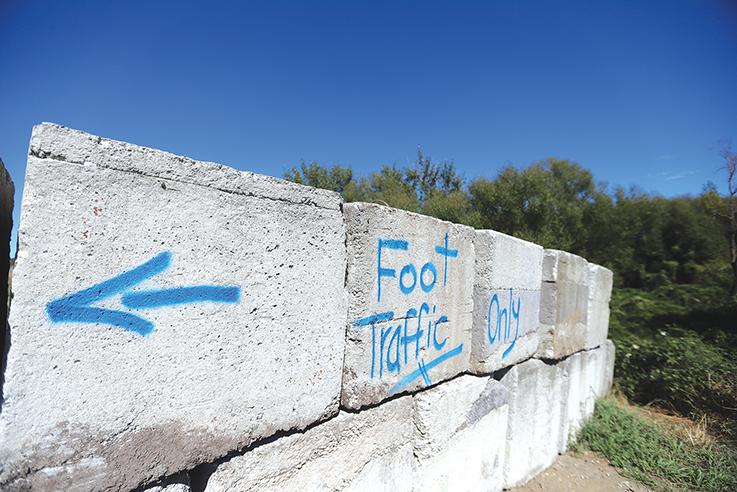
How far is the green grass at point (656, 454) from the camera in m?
3.49

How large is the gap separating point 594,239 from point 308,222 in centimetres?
1994

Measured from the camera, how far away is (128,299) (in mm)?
1114

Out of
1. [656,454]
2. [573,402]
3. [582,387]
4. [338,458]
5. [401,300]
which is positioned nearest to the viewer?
[338,458]

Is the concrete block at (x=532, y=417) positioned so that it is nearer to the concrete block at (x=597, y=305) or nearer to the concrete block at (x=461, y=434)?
the concrete block at (x=461, y=434)

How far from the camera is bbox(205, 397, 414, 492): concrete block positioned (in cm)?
142

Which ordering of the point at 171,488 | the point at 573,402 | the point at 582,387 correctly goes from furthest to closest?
the point at 582,387 → the point at 573,402 → the point at 171,488

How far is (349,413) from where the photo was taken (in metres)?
1.77

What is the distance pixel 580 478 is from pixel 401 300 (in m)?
2.87

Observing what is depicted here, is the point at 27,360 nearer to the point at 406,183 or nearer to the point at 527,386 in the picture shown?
the point at 527,386

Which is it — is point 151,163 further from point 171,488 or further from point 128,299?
point 171,488

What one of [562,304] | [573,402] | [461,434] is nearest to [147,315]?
[461,434]

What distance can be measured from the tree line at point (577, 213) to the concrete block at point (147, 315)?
1255 centimetres

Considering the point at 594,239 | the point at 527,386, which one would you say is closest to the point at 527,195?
the point at 594,239

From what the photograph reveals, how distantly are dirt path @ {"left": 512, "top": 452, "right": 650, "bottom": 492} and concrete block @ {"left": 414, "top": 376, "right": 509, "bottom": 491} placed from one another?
0.70 m
